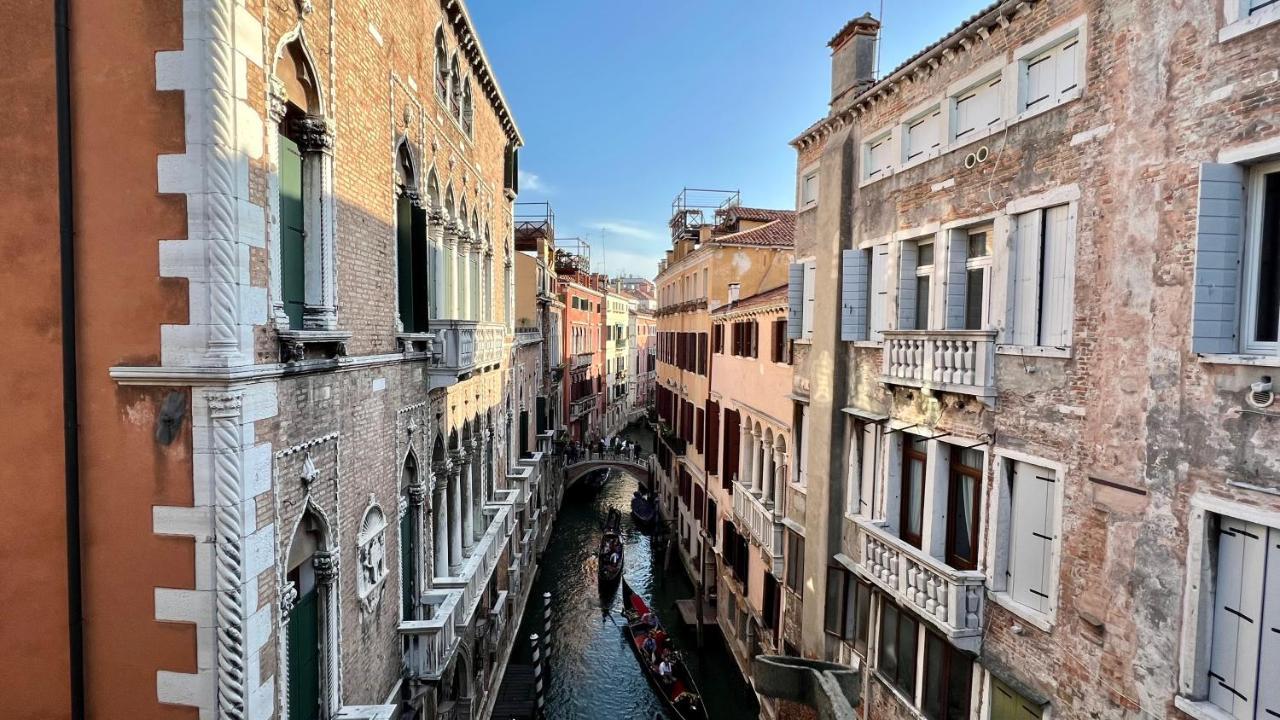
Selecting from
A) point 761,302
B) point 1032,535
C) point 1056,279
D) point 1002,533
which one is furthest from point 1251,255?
point 761,302

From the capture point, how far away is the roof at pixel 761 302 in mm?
14647

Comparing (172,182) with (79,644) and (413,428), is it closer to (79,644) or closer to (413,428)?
(79,644)

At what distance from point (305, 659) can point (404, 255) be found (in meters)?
5.17

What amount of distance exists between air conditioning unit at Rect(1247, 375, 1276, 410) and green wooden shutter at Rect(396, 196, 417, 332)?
29.3 feet

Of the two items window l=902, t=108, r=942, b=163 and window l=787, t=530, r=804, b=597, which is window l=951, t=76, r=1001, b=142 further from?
window l=787, t=530, r=804, b=597

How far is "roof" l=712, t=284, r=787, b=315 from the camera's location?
1465 cm

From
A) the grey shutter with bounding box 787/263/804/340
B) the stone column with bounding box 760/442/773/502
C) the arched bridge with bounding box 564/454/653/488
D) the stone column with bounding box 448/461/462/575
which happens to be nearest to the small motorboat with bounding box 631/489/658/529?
the arched bridge with bounding box 564/454/653/488

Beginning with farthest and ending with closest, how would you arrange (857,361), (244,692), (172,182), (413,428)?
(857,361) → (413,428) → (244,692) → (172,182)

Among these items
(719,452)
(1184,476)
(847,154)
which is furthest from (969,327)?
(719,452)

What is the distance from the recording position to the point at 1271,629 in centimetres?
483

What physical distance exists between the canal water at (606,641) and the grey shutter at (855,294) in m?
10.6

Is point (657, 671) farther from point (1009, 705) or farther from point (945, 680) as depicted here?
point (1009, 705)

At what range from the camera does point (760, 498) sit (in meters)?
15.7

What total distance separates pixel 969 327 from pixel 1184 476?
316 centimetres
